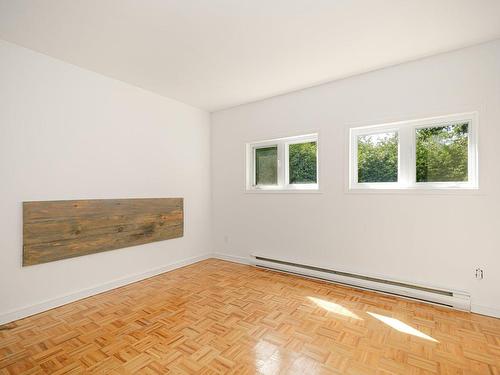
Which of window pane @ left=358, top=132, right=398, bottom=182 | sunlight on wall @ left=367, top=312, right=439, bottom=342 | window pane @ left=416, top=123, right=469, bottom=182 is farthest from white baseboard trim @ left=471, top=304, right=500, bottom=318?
window pane @ left=358, top=132, right=398, bottom=182

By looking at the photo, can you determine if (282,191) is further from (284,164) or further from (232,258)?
(232,258)

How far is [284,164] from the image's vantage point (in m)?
4.14

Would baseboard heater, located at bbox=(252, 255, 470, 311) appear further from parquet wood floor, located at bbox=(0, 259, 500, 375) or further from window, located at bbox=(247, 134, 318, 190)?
window, located at bbox=(247, 134, 318, 190)

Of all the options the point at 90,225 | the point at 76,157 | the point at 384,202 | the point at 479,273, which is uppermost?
the point at 76,157

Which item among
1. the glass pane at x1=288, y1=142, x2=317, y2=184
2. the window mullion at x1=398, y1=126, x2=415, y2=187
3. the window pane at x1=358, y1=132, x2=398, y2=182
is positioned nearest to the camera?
the window mullion at x1=398, y1=126, x2=415, y2=187

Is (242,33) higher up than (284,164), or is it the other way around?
(242,33)

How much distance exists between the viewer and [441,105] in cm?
278

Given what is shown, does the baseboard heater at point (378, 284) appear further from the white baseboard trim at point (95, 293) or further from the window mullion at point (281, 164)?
the window mullion at point (281, 164)

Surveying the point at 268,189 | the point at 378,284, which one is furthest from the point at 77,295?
the point at 378,284

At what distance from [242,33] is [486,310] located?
3.55 m

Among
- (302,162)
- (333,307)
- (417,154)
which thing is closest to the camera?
(333,307)

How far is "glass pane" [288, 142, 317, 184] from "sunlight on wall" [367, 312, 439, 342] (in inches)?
74.7

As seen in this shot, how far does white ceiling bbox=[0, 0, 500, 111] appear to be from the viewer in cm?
207

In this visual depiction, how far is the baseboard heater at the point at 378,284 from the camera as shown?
8.68 ft
